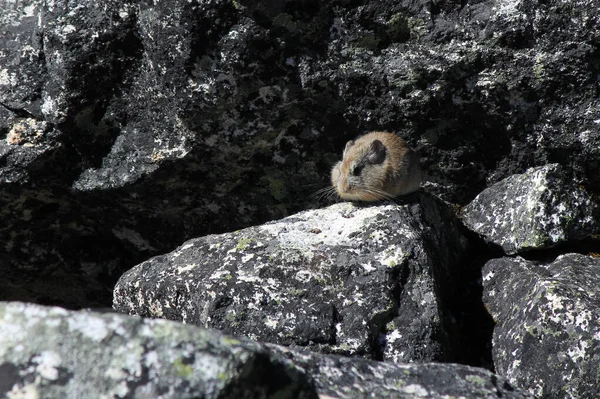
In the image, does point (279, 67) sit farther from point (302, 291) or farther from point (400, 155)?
point (302, 291)

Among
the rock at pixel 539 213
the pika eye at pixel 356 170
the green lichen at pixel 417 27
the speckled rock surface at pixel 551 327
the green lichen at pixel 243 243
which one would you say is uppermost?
the green lichen at pixel 417 27

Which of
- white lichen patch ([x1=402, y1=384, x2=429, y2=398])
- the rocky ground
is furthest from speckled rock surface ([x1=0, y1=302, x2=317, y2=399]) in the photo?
the rocky ground

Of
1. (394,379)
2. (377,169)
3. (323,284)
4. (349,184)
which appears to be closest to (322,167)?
(349,184)

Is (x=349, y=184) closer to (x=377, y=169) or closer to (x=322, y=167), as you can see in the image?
(x=377, y=169)

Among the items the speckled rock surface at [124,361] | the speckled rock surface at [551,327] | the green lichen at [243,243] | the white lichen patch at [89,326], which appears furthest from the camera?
the green lichen at [243,243]

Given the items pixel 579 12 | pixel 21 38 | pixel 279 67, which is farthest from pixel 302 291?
pixel 21 38

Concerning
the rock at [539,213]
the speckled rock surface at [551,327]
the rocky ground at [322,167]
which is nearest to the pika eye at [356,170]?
Answer: the rocky ground at [322,167]

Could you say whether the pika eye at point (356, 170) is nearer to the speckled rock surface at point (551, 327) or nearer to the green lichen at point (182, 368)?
the speckled rock surface at point (551, 327)
